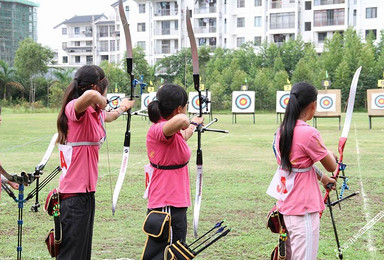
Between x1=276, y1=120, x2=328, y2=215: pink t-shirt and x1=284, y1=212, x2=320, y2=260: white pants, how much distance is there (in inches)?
1.6

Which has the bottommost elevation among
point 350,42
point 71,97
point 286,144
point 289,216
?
point 289,216

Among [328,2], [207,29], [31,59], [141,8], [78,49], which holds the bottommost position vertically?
[31,59]

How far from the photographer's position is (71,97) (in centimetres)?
331

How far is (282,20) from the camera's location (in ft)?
158

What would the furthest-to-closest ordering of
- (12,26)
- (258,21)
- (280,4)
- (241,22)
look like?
1. (12,26)
2. (241,22)
3. (258,21)
4. (280,4)

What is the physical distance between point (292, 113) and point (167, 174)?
79 cm

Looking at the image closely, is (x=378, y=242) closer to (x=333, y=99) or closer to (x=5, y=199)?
(x=5, y=199)

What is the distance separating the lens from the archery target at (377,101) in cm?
1953

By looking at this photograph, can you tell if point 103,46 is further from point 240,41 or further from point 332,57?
point 332,57

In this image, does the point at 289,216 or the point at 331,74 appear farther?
the point at 331,74

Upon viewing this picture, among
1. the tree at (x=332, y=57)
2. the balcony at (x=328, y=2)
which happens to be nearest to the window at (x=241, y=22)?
the balcony at (x=328, y=2)

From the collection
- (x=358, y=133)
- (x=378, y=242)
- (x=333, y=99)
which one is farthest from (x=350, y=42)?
(x=378, y=242)

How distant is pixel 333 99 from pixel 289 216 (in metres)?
18.3

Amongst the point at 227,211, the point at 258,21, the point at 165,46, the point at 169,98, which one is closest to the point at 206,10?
the point at 258,21
